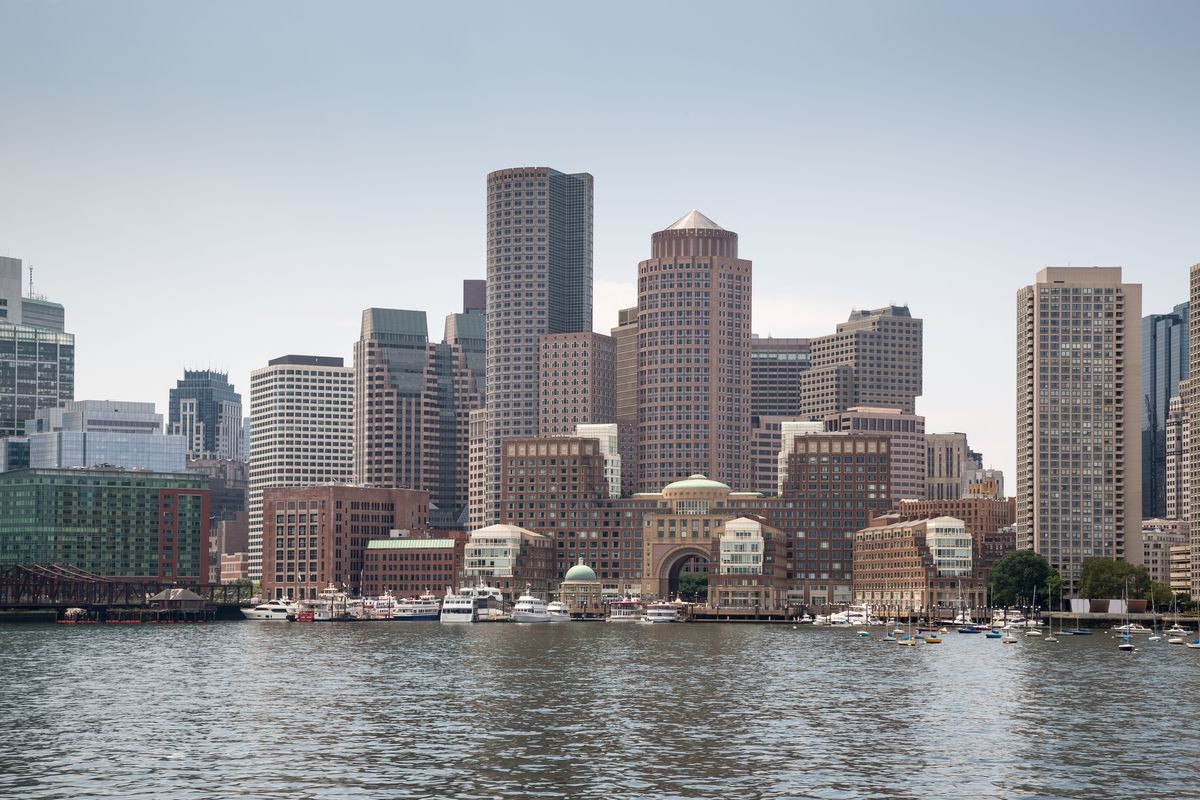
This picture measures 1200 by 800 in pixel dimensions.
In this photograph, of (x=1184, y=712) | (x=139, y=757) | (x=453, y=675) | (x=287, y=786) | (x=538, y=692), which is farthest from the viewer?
(x=453, y=675)

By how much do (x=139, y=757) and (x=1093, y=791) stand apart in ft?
182

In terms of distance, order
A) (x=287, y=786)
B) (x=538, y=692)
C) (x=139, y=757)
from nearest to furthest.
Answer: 1. (x=287, y=786)
2. (x=139, y=757)
3. (x=538, y=692)

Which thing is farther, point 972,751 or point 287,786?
point 972,751

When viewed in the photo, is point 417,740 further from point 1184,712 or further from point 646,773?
point 1184,712

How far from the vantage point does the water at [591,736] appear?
97.7 m

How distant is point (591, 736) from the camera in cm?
12038

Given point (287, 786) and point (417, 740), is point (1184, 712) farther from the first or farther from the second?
point (287, 786)

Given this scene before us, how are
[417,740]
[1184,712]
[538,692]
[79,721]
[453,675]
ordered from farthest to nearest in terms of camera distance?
1. [453,675]
2. [538,692]
3. [1184,712]
4. [79,721]
5. [417,740]

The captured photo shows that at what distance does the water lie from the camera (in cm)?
9769

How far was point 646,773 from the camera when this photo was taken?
102250 mm

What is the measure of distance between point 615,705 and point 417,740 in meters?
30.4

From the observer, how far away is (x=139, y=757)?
10775 cm

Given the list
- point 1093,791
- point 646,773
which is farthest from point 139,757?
point 1093,791

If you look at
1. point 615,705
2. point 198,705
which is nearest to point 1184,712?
point 615,705
